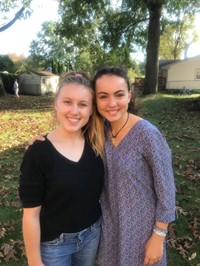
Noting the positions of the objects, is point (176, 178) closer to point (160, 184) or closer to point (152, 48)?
point (160, 184)

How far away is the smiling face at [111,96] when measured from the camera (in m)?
2.36

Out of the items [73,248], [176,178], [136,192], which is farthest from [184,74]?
[73,248]

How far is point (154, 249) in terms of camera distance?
2.36 meters

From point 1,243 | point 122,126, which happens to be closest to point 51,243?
point 122,126

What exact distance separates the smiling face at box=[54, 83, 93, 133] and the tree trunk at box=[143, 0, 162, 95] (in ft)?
65.8

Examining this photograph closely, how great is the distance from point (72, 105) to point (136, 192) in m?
0.80

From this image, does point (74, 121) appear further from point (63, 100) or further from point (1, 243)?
point (1, 243)

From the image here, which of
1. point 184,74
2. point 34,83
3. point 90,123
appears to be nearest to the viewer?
point 90,123

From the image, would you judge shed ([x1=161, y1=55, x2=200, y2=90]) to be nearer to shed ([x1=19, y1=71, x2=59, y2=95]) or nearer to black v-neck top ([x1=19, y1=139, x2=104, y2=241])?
shed ([x1=19, y1=71, x2=59, y2=95])

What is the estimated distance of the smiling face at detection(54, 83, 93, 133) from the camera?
7.46 feet

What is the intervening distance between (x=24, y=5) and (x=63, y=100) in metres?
18.8

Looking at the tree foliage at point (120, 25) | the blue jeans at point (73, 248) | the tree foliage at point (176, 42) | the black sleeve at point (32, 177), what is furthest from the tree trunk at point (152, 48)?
the tree foliage at point (176, 42)

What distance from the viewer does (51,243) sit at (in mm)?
2297

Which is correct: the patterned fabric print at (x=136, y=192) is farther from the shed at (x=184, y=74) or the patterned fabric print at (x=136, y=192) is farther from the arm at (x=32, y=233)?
the shed at (x=184, y=74)
